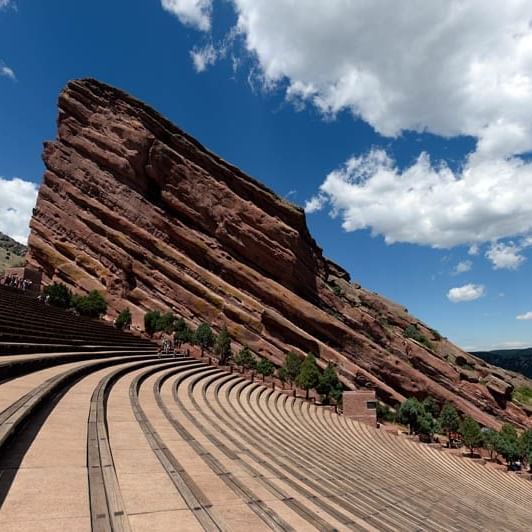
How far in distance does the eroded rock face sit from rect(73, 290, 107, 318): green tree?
4980 mm

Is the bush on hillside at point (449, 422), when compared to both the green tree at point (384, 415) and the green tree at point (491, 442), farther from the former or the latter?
the green tree at point (384, 415)

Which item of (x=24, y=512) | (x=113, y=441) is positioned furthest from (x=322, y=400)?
(x=24, y=512)

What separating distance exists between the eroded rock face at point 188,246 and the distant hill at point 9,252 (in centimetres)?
4195

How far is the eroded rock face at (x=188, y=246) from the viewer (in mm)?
39906

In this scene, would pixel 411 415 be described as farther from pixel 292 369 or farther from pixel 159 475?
pixel 159 475

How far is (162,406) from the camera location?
8.98 meters

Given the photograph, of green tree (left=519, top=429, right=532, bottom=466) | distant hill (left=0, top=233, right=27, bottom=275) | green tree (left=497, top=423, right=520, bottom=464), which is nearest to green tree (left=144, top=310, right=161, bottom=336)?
green tree (left=497, top=423, right=520, bottom=464)

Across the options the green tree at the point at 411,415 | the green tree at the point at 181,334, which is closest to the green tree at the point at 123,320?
the green tree at the point at 181,334

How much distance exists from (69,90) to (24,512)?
51.0m

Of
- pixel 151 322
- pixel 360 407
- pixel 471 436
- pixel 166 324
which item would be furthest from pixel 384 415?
pixel 151 322

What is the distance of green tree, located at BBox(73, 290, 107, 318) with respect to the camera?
31.2m

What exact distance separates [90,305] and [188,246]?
1413 centimetres

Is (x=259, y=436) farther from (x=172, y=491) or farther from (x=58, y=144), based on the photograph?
(x=58, y=144)

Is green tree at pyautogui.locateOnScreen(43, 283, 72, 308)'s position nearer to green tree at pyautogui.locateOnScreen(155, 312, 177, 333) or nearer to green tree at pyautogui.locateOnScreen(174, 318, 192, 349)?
green tree at pyautogui.locateOnScreen(155, 312, 177, 333)
